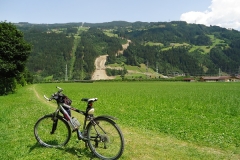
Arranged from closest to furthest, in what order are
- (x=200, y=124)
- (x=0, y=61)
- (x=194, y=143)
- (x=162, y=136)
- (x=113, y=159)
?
(x=113, y=159) < (x=194, y=143) < (x=162, y=136) < (x=200, y=124) < (x=0, y=61)

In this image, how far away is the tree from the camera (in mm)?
34219

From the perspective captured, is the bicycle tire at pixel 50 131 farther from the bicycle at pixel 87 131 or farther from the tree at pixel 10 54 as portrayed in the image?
the tree at pixel 10 54

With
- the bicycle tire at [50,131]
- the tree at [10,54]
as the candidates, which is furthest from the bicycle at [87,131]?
the tree at [10,54]

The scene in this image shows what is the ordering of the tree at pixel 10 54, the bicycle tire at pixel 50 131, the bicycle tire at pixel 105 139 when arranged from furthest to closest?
the tree at pixel 10 54
the bicycle tire at pixel 50 131
the bicycle tire at pixel 105 139

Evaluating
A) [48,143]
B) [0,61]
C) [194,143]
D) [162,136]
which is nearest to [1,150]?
[48,143]

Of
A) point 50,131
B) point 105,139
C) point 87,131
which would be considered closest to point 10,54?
point 50,131

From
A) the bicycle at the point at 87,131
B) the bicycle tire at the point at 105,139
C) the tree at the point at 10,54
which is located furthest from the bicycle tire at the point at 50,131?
the tree at the point at 10,54

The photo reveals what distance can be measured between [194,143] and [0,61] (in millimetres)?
29970

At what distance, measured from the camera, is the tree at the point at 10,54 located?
34219mm

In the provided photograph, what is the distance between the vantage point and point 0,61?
3322 cm

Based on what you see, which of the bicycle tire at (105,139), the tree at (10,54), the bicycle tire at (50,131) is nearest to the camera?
the bicycle tire at (105,139)

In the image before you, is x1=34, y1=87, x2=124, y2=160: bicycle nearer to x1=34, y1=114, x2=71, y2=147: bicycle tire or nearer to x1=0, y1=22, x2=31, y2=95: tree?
x1=34, y1=114, x2=71, y2=147: bicycle tire

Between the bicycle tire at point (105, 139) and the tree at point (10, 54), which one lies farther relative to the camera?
the tree at point (10, 54)

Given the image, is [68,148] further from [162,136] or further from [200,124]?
[200,124]
